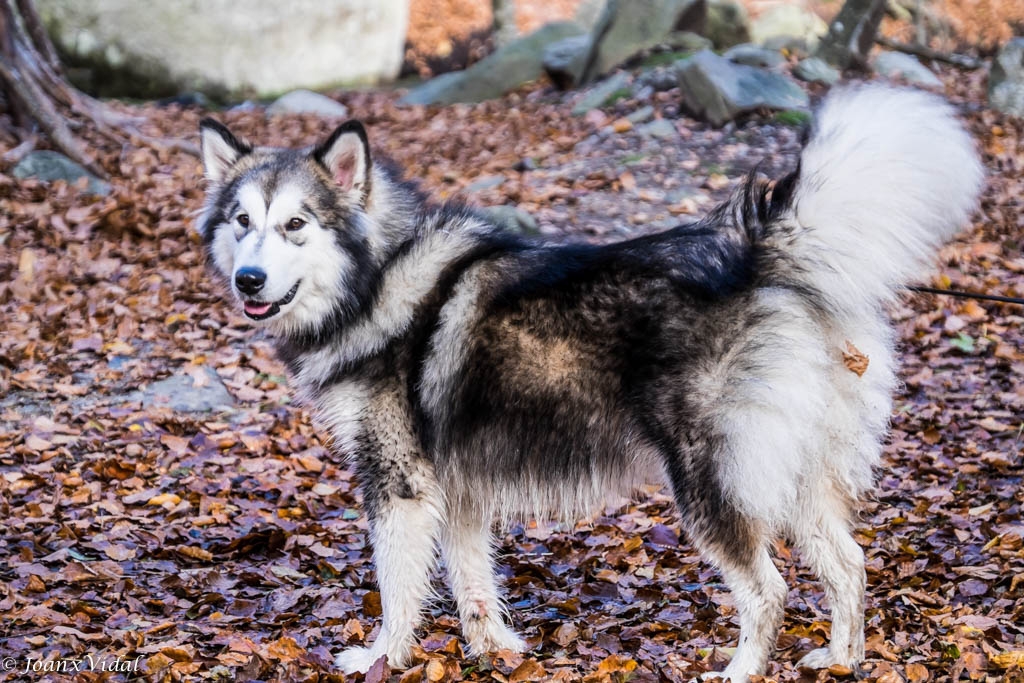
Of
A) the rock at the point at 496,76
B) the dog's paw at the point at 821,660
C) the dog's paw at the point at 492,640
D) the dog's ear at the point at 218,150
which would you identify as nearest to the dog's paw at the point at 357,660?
the dog's paw at the point at 492,640

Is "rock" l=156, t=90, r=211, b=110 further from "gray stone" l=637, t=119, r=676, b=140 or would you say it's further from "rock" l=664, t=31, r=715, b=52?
"gray stone" l=637, t=119, r=676, b=140

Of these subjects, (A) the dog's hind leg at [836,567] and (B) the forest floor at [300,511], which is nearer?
(A) the dog's hind leg at [836,567]

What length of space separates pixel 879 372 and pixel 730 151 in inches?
279

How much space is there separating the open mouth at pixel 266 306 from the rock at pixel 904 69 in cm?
1088

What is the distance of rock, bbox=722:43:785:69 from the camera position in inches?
485

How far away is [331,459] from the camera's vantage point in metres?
6.29

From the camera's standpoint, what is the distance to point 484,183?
10.4m

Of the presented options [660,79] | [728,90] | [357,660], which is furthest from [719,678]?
[660,79]

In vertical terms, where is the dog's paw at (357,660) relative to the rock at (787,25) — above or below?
above

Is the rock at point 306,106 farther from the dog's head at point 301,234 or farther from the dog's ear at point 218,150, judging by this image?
the dog's head at point 301,234

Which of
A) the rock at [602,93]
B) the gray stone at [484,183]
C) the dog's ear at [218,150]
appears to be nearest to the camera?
the dog's ear at [218,150]

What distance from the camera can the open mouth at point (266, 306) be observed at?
165 inches

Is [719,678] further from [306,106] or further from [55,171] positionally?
[306,106]

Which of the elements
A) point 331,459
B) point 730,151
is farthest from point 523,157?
point 331,459
